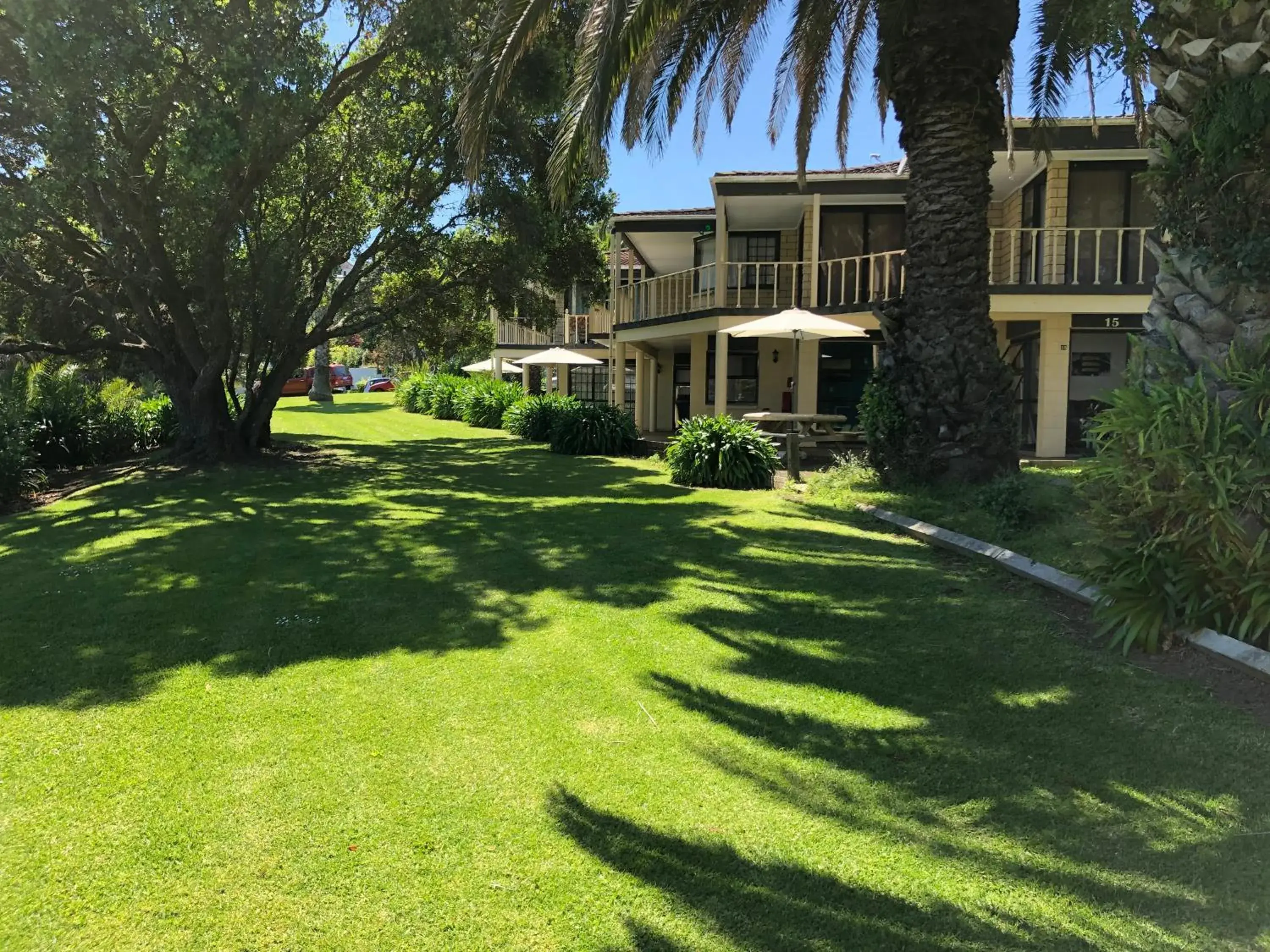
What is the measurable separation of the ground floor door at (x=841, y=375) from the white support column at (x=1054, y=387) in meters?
5.30

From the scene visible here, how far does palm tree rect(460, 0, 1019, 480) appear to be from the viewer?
322 inches

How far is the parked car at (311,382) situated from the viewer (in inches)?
1864

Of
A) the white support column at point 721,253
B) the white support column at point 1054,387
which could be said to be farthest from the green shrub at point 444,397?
the white support column at point 1054,387

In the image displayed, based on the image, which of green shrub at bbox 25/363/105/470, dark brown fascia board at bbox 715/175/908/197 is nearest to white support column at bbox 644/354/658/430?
dark brown fascia board at bbox 715/175/908/197

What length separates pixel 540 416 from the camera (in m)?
21.4

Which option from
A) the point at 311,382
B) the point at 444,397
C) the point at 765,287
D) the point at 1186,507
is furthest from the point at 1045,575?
the point at 311,382

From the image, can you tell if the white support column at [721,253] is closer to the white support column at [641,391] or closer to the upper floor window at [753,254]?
the upper floor window at [753,254]

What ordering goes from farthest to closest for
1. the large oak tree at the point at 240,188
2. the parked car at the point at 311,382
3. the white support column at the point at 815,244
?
the parked car at the point at 311,382
the white support column at the point at 815,244
the large oak tree at the point at 240,188

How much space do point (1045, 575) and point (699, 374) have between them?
1438 cm

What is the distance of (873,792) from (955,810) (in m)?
0.30

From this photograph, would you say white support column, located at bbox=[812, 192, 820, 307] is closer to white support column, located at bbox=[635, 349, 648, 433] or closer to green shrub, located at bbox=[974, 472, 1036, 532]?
white support column, located at bbox=[635, 349, 648, 433]

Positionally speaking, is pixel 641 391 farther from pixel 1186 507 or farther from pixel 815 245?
pixel 1186 507

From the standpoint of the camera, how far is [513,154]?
15.1 metres

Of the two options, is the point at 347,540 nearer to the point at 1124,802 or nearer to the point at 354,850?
the point at 354,850
